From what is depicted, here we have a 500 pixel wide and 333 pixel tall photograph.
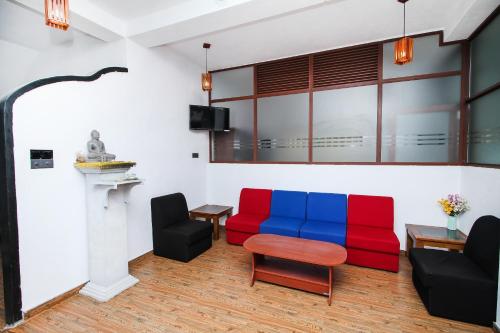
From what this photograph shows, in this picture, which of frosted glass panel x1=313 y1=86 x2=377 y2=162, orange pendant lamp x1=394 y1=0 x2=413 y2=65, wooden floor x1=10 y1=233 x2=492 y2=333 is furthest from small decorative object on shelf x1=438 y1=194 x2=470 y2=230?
orange pendant lamp x1=394 y1=0 x2=413 y2=65

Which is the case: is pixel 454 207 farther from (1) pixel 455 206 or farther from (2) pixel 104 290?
(2) pixel 104 290

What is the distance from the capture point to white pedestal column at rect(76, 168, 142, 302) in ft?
8.93

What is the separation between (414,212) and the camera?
3.69m

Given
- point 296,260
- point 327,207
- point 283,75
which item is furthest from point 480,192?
point 283,75

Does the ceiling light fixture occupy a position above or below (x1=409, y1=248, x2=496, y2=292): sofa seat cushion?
above

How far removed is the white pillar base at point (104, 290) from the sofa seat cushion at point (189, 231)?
2.78 feet

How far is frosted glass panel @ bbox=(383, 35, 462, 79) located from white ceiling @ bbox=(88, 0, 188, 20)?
11.0 ft

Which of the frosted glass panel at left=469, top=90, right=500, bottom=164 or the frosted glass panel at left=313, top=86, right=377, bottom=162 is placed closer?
the frosted glass panel at left=469, top=90, right=500, bottom=164

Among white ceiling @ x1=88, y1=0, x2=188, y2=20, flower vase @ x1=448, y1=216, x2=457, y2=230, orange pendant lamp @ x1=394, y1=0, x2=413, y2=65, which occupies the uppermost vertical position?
white ceiling @ x1=88, y1=0, x2=188, y2=20

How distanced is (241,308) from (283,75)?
12.6 feet

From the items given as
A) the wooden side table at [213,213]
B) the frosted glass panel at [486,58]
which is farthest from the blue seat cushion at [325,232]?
the frosted glass panel at [486,58]

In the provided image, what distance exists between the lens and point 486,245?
92.7 inches

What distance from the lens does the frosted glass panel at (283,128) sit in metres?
4.41

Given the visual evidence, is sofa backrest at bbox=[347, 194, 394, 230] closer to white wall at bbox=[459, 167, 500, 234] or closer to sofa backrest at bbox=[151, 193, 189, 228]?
white wall at bbox=[459, 167, 500, 234]
